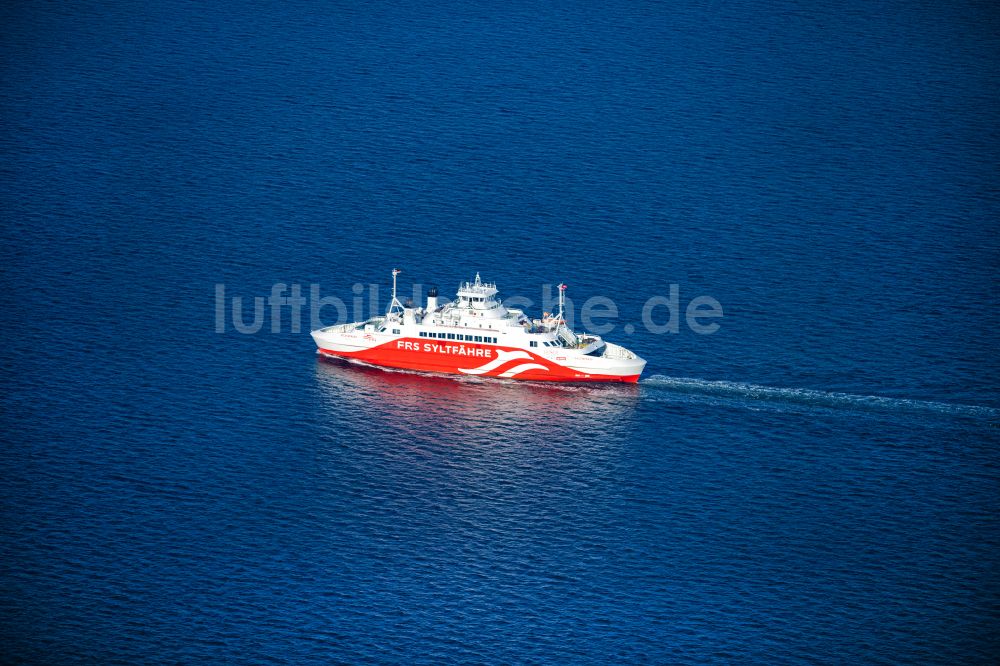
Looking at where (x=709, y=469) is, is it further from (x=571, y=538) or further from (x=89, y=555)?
(x=89, y=555)

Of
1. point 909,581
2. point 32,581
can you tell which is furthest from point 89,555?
point 909,581

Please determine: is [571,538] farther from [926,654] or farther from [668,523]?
[926,654]

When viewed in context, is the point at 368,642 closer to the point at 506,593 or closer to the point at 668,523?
the point at 506,593

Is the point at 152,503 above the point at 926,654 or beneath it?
above

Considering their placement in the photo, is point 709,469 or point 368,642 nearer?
point 368,642

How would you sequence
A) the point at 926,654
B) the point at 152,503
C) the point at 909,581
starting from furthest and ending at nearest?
the point at 152,503 < the point at 909,581 < the point at 926,654

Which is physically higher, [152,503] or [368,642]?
[152,503]

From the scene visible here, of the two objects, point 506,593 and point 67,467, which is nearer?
point 506,593

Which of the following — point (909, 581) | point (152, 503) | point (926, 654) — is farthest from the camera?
point (152, 503)

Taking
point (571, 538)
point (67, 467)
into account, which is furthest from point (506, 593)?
point (67, 467)
